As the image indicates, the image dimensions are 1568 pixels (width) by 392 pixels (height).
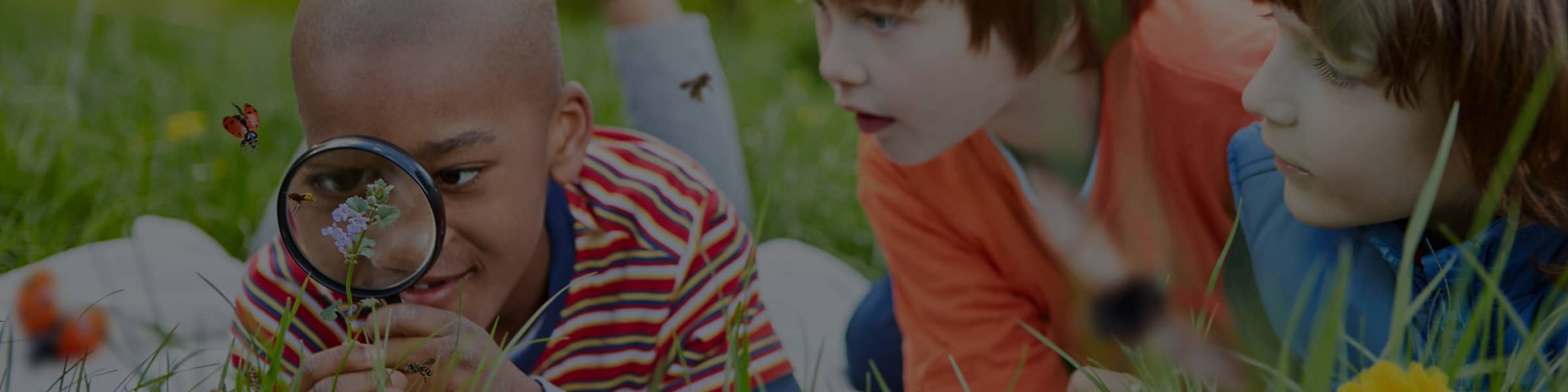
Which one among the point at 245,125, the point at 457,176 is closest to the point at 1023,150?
the point at 457,176

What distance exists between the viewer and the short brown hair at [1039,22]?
1.59 meters

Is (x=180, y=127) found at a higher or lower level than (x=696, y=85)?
lower

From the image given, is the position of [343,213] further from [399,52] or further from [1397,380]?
[1397,380]

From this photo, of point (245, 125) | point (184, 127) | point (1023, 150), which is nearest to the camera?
point (245, 125)

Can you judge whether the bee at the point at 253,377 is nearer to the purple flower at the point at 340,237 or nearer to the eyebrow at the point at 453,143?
the purple flower at the point at 340,237

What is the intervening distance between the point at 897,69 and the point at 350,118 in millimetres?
632

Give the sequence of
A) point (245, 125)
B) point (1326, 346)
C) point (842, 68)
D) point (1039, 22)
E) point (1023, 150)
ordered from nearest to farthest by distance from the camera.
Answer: point (1326, 346) → point (245, 125) → point (842, 68) → point (1039, 22) → point (1023, 150)

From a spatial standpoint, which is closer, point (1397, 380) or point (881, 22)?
point (1397, 380)

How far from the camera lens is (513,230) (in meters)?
1.39

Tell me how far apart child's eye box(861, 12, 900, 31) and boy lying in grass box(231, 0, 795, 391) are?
34cm

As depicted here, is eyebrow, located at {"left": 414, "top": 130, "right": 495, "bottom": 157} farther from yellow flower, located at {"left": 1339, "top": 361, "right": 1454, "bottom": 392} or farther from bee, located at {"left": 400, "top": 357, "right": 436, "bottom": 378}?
yellow flower, located at {"left": 1339, "top": 361, "right": 1454, "bottom": 392}

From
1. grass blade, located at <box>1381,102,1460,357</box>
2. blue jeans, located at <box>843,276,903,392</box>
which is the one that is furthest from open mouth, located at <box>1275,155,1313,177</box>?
blue jeans, located at <box>843,276,903,392</box>

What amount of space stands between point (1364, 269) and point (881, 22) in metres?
0.59

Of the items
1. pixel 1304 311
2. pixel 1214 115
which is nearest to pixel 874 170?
pixel 1214 115
